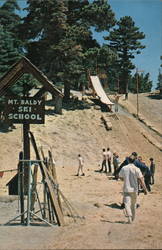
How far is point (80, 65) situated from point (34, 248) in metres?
28.1

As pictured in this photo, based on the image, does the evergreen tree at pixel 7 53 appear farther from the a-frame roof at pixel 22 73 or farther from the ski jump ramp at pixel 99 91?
the a-frame roof at pixel 22 73

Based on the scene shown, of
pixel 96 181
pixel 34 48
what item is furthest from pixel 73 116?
pixel 96 181

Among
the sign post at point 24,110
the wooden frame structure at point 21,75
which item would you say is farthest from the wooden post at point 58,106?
the sign post at point 24,110

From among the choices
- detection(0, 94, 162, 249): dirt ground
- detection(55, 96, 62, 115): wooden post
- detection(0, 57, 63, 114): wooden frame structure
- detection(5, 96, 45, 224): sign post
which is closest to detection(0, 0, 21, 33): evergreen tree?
detection(0, 94, 162, 249): dirt ground

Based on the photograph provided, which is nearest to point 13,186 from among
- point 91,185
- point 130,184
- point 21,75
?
point 21,75

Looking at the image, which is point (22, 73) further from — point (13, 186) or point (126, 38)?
point (126, 38)

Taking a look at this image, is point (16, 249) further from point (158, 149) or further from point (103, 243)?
point (158, 149)

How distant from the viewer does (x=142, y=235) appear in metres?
8.50

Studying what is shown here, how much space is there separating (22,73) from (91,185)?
7643 mm

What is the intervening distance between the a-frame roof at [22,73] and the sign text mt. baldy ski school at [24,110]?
80 centimetres

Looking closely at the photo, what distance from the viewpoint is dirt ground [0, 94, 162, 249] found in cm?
862

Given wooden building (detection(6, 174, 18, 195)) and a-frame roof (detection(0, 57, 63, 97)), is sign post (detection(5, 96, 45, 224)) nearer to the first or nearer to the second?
a-frame roof (detection(0, 57, 63, 97))

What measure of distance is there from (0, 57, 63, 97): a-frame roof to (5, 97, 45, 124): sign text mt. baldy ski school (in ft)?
2.63

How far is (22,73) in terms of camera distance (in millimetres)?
13586
